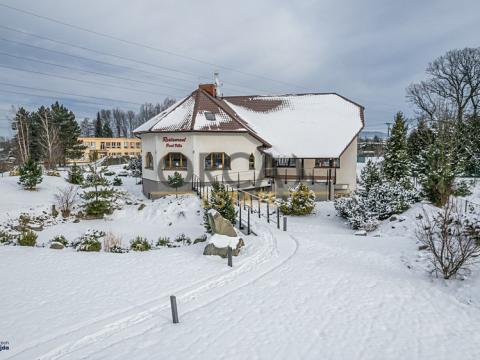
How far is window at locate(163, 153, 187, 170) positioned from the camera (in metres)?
21.0

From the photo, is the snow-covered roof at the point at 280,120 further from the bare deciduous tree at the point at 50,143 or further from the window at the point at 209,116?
the bare deciduous tree at the point at 50,143

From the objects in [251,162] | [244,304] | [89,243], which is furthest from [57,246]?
[251,162]

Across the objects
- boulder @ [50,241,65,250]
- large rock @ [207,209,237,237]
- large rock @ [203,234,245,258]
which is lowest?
boulder @ [50,241,65,250]

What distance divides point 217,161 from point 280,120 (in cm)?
726

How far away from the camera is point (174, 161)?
21.2 meters

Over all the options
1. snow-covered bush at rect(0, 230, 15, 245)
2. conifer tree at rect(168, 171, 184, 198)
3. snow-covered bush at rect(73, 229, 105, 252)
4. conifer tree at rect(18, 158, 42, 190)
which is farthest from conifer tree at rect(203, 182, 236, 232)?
conifer tree at rect(18, 158, 42, 190)

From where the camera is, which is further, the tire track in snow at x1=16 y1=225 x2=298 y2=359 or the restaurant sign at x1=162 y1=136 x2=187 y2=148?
the restaurant sign at x1=162 y1=136 x2=187 y2=148

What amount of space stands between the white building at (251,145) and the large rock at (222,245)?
34.2 ft

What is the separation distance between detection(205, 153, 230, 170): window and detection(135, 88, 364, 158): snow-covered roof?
1821mm

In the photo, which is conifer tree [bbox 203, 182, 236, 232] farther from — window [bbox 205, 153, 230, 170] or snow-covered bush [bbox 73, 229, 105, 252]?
window [bbox 205, 153, 230, 170]

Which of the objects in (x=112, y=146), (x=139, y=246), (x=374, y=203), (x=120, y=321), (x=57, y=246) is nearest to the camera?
(x=120, y=321)

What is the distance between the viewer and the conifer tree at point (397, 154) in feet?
83.7

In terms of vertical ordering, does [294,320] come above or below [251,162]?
below

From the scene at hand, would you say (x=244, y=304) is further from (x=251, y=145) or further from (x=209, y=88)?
(x=209, y=88)
